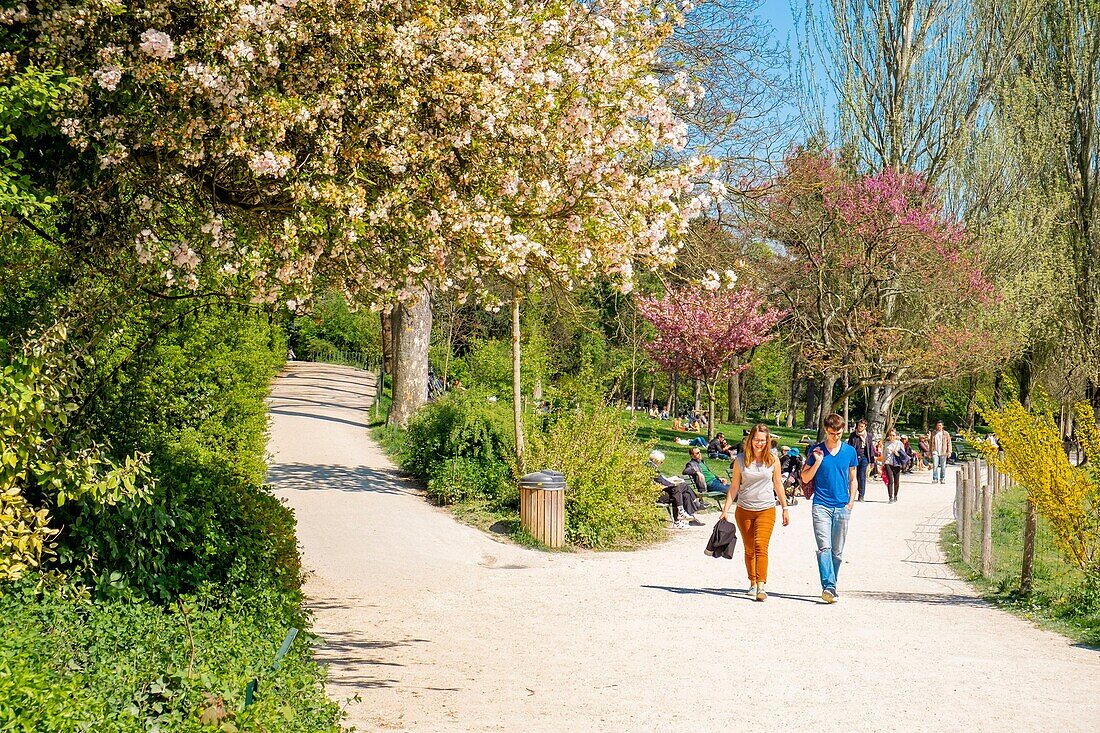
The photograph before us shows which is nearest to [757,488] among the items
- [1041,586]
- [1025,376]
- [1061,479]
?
[1061,479]

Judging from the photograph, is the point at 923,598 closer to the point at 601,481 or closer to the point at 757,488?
the point at 757,488

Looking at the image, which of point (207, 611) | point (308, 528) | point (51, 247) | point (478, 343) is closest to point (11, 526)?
point (207, 611)

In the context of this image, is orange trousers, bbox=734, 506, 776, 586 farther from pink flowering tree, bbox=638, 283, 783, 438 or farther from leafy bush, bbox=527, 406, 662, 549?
pink flowering tree, bbox=638, 283, 783, 438

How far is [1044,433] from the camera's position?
10.2 meters

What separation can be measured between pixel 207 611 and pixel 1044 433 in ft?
26.2

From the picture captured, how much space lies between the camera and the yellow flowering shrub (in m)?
10.0

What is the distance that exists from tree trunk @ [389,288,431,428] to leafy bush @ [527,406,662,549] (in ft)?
24.8

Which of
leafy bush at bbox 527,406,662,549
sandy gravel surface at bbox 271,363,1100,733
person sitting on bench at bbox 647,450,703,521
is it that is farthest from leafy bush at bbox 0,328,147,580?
person sitting on bench at bbox 647,450,703,521

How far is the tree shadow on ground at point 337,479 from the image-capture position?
54.3 feet

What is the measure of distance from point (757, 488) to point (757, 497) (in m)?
0.08

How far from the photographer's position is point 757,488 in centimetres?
1010

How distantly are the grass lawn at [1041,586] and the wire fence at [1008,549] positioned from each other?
0.01m

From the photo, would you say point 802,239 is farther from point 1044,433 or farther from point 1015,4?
point 1044,433

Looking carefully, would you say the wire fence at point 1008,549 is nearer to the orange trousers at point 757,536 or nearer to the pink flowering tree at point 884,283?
the orange trousers at point 757,536
